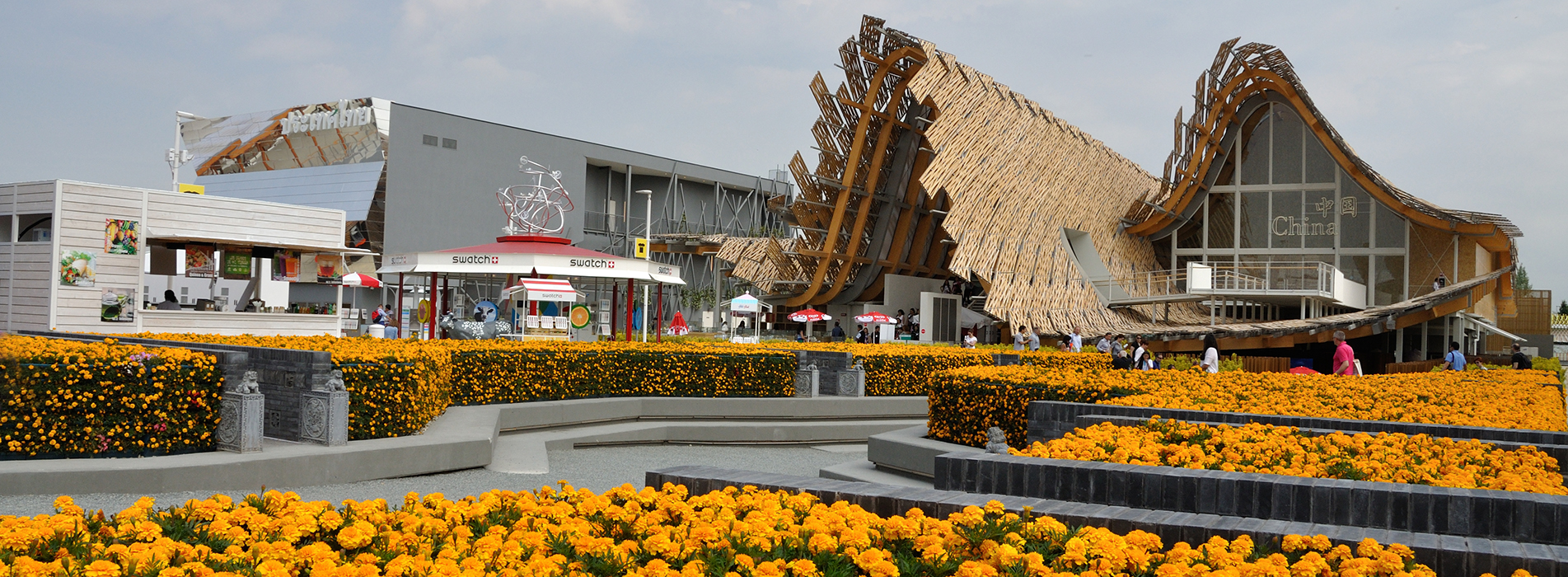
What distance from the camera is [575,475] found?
10.8m

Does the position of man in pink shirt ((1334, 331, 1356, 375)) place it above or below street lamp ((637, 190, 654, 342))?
below

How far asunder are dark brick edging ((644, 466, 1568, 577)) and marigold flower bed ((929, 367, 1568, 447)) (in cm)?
465

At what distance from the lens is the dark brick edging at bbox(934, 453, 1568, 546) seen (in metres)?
4.96

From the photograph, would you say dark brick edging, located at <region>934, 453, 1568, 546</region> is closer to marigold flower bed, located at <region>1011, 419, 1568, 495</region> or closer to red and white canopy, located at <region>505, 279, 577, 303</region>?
marigold flower bed, located at <region>1011, 419, 1568, 495</region>

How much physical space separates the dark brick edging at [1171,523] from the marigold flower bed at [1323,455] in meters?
1.53

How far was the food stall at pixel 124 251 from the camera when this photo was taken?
19.0 meters

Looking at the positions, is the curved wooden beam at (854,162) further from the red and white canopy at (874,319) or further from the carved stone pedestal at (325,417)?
the carved stone pedestal at (325,417)

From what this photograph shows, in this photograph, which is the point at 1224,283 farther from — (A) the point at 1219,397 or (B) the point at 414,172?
(B) the point at 414,172

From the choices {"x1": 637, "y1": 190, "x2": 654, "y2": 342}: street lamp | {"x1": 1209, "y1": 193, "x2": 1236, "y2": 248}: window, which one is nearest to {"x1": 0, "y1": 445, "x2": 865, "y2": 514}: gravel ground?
{"x1": 637, "y1": 190, "x2": 654, "y2": 342}: street lamp

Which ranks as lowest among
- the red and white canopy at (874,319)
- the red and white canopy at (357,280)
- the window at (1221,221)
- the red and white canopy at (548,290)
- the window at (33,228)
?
the red and white canopy at (874,319)

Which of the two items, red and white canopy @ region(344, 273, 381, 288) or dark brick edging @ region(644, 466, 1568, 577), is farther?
red and white canopy @ region(344, 273, 381, 288)

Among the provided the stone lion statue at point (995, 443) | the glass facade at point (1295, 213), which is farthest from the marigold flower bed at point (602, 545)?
the glass facade at point (1295, 213)

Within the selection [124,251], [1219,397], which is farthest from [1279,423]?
[124,251]

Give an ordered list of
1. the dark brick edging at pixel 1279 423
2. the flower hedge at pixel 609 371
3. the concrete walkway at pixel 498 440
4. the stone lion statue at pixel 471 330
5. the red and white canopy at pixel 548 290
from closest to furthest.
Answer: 1. the dark brick edging at pixel 1279 423
2. the concrete walkway at pixel 498 440
3. the flower hedge at pixel 609 371
4. the stone lion statue at pixel 471 330
5. the red and white canopy at pixel 548 290
